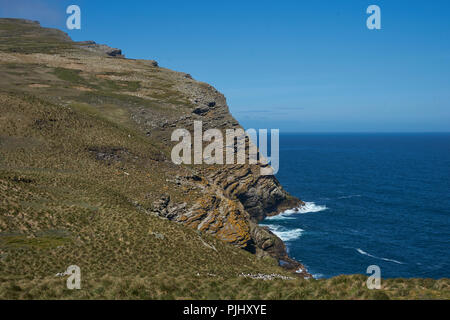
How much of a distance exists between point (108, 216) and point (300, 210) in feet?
213

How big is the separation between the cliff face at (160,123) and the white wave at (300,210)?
2407 mm

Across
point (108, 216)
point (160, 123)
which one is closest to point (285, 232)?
point (160, 123)

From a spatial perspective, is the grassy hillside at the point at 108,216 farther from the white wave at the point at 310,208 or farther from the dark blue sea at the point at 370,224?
the white wave at the point at 310,208

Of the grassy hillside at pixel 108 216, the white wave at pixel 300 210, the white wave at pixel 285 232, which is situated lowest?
the white wave at pixel 285 232

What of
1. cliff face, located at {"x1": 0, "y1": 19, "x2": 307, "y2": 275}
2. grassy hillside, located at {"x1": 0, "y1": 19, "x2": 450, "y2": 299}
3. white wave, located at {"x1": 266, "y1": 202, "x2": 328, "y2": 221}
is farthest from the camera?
white wave, located at {"x1": 266, "y1": 202, "x2": 328, "y2": 221}

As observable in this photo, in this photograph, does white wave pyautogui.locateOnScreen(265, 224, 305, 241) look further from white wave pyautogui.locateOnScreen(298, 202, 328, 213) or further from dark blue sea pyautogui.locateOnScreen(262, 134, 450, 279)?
white wave pyautogui.locateOnScreen(298, 202, 328, 213)

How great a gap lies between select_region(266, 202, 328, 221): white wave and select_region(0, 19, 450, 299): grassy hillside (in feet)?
100

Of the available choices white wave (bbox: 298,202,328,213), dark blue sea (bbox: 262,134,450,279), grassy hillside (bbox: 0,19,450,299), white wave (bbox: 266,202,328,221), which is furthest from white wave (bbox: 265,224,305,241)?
grassy hillside (bbox: 0,19,450,299)

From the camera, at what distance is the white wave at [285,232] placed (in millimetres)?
68000

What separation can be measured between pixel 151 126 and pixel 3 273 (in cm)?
5432

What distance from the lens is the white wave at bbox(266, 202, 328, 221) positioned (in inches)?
3214

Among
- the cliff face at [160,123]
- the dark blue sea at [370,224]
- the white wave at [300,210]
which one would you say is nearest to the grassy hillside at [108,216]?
the cliff face at [160,123]

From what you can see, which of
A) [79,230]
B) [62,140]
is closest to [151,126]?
[62,140]
